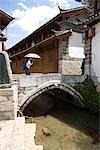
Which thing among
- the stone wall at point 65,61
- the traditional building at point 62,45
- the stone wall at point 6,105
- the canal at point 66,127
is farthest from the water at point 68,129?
the stone wall at point 6,105

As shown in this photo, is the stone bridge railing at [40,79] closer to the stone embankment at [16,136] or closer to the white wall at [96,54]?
the white wall at [96,54]

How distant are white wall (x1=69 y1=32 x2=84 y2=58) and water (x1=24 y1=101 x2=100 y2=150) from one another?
416 cm

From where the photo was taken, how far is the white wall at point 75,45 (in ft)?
59.2

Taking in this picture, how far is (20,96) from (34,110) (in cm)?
375

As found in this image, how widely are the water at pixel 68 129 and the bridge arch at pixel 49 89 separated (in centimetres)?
96

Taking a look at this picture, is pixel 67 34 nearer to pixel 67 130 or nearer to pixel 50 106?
pixel 50 106

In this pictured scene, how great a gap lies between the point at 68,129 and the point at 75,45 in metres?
7.67

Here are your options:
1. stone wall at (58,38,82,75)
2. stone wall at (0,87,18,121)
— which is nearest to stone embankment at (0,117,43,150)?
stone wall at (0,87,18,121)

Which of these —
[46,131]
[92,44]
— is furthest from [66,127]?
[92,44]

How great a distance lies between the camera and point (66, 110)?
53.5 feet

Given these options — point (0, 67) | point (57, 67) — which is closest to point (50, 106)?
point (57, 67)

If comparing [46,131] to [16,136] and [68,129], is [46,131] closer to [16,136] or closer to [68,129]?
[68,129]

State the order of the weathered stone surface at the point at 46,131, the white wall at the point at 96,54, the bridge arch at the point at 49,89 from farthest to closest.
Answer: the white wall at the point at 96,54
the bridge arch at the point at 49,89
the weathered stone surface at the point at 46,131

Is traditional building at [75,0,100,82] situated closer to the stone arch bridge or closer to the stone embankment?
the stone arch bridge
